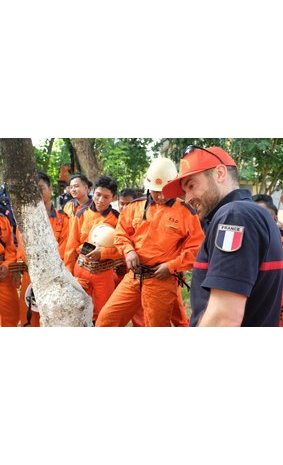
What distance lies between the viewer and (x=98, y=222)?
445 cm

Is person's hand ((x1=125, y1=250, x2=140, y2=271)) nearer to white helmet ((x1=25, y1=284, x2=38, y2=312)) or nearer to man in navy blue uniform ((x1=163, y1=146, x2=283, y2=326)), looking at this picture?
white helmet ((x1=25, y1=284, x2=38, y2=312))

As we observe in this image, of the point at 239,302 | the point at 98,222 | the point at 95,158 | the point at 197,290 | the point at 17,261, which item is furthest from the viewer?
the point at 95,158

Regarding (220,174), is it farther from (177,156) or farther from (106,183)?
(177,156)

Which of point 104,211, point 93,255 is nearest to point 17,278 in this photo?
point 93,255

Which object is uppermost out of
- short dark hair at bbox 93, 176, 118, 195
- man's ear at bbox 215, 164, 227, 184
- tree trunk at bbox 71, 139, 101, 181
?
tree trunk at bbox 71, 139, 101, 181

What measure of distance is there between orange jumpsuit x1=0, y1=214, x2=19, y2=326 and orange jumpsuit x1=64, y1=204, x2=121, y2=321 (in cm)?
54

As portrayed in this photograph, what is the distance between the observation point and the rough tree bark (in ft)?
8.68

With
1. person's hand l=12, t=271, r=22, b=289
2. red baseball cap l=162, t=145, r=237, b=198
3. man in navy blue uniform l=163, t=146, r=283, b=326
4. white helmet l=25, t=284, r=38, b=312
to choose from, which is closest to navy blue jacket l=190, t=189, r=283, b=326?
man in navy blue uniform l=163, t=146, r=283, b=326

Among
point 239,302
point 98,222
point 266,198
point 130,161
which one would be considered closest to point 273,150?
point 266,198

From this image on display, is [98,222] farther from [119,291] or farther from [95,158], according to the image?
[95,158]

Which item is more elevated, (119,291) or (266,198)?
(266,198)

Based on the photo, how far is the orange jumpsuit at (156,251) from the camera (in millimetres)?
3707

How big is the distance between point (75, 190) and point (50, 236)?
7.12ft

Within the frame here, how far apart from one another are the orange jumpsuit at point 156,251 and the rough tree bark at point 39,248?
40.5 inches
